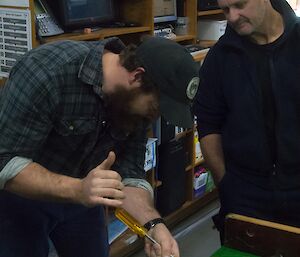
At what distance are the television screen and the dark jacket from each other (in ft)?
3.92

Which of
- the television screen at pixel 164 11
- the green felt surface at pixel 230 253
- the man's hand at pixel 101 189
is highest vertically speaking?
the television screen at pixel 164 11

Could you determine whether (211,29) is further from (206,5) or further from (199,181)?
(199,181)

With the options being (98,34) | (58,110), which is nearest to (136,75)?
(58,110)

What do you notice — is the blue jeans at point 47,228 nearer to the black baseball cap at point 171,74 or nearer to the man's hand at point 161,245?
the man's hand at point 161,245

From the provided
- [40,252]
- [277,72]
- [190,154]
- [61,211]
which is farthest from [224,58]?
[190,154]

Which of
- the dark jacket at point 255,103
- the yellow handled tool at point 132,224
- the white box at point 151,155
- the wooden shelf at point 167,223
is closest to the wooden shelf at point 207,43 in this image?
the white box at point 151,155

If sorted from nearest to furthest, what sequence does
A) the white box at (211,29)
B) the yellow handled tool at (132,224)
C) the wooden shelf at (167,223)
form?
the yellow handled tool at (132,224)
the wooden shelf at (167,223)
the white box at (211,29)

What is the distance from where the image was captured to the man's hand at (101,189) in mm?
1167

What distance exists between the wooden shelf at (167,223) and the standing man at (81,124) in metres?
1.21

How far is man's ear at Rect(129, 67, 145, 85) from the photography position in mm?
1280

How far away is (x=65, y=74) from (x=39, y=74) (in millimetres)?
74

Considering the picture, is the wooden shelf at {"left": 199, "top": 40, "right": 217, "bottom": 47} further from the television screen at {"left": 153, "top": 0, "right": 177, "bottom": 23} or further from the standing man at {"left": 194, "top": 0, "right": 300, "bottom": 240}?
the standing man at {"left": 194, "top": 0, "right": 300, "bottom": 240}

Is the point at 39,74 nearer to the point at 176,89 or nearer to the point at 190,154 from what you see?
the point at 176,89

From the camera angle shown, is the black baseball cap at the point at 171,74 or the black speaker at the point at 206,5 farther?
the black speaker at the point at 206,5
